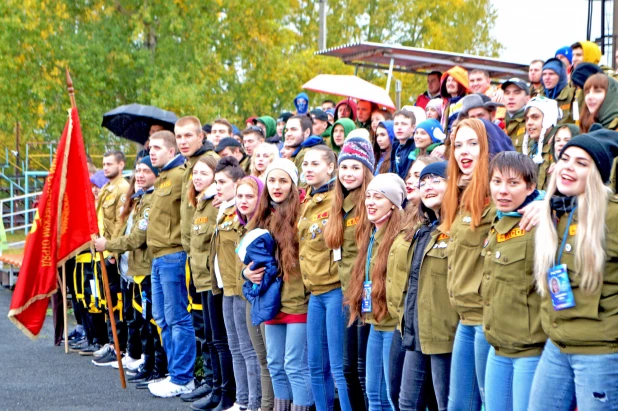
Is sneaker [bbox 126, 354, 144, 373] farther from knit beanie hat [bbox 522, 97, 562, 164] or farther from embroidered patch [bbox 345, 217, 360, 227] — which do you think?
knit beanie hat [bbox 522, 97, 562, 164]

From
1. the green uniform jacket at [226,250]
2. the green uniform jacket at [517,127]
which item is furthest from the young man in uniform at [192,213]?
the green uniform jacket at [517,127]

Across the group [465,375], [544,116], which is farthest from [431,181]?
[544,116]

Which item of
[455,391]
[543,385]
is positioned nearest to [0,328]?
[455,391]

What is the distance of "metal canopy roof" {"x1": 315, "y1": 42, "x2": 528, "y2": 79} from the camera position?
1350 cm

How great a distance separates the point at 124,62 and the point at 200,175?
50.5 feet

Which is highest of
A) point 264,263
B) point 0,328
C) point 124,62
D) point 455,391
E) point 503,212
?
point 124,62

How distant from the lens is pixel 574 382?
4.50m

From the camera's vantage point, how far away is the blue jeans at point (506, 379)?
15.9 feet

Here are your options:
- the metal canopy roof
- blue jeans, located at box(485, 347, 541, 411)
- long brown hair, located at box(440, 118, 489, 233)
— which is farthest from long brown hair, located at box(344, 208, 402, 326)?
the metal canopy roof

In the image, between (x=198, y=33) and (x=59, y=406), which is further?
(x=198, y=33)

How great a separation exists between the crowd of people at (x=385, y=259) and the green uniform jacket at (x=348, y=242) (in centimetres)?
2

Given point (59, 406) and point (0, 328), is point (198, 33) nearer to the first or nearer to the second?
point (0, 328)

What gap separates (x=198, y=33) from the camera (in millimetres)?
23750

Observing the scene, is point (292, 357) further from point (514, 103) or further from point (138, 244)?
point (514, 103)
